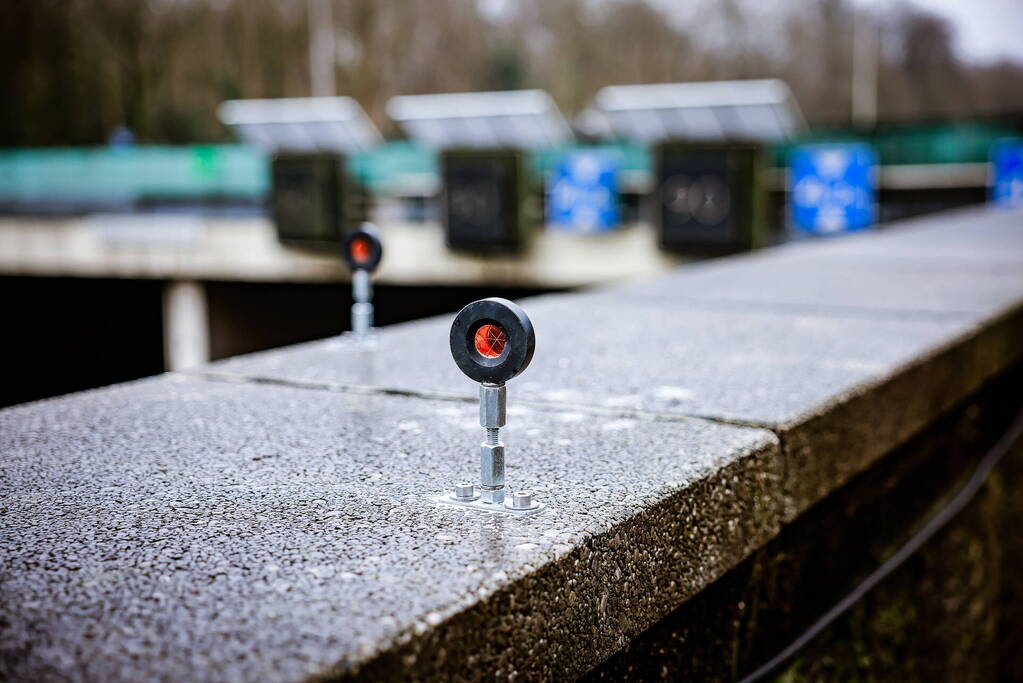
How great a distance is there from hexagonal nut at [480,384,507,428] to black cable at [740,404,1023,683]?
0.80 m

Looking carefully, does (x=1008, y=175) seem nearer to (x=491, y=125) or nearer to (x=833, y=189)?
(x=833, y=189)

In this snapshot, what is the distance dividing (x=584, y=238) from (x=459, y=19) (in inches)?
1501

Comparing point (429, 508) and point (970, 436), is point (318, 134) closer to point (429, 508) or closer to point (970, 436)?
point (970, 436)

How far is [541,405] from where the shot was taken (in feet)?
7.91

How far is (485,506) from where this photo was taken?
167 cm

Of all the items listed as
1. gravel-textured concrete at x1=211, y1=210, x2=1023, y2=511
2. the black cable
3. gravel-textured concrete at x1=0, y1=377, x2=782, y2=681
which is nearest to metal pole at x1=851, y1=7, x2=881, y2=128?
gravel-textured concrete at x1=211, y1=210, x2=1023, y2=511

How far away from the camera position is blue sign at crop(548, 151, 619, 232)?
16.3 m

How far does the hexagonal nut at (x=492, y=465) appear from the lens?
168cm

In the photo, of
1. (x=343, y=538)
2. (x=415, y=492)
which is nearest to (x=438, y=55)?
(x=415, y=492)

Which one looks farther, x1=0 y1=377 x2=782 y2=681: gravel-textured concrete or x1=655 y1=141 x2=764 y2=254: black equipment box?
x1=655 y1=141 x2=764 y2=254: black equipment box

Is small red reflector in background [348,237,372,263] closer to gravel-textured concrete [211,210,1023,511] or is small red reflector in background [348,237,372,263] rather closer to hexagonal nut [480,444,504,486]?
gravel-textured concrete [211,210,1023,511]

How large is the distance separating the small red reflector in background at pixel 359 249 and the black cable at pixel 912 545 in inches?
60.9

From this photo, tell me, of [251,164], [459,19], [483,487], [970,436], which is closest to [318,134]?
[251,164]

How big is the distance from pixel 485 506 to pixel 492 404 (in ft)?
0.52
